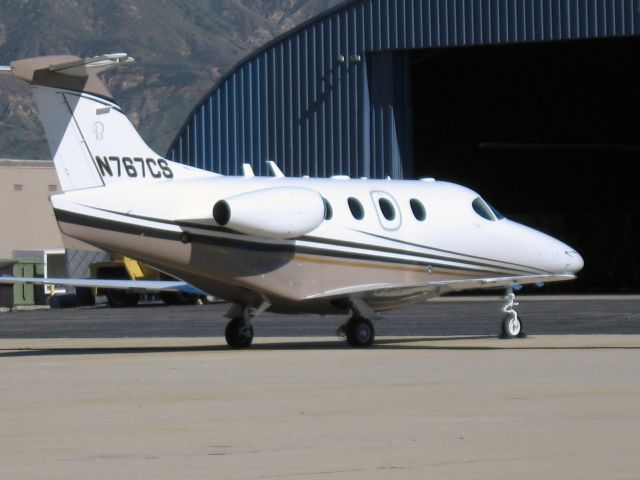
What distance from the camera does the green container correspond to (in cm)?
6456

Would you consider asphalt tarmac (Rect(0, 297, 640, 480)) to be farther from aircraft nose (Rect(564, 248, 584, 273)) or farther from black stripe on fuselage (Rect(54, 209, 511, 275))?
black stripe on fuselage (Rect(54, 209, 511, 275))

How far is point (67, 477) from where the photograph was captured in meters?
10.4

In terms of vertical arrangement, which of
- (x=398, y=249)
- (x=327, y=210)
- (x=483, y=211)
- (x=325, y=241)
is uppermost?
(x=483, y=211)

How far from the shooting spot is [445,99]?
5728 cm

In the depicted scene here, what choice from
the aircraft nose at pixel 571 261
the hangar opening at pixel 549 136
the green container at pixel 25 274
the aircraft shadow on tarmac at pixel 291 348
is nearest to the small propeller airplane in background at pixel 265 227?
the aircraft nose at pixel 571 261

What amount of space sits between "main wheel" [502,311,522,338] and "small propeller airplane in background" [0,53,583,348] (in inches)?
1.0

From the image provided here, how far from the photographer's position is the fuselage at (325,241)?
75.7ft

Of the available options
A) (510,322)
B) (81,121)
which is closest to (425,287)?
(510,322)

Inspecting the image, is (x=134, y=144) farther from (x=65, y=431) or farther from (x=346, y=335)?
(x=65, y=431)

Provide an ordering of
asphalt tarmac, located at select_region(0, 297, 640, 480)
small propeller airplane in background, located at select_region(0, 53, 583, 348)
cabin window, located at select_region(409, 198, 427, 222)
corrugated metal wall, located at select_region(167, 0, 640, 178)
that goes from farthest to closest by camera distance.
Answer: corrugated metal wall, located at select_region(167, 0, 640, 178) < cabin window, located at select_region(409, 198, 427, 222) < small propeller airplane in background, located at select_region(0, 53, 583, 348) < asphalt tarmac, located at select_region(0, 297, 640, 480)

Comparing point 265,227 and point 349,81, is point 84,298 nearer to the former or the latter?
point 349,81

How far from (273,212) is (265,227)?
29 cm

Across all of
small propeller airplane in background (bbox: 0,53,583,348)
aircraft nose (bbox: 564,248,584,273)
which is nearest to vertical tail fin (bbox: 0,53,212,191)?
small propeller airplane in background (bbox: 0,53,583,348)

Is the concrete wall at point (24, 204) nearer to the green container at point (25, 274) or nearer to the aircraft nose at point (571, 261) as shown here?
the green container at point (25, 274)
